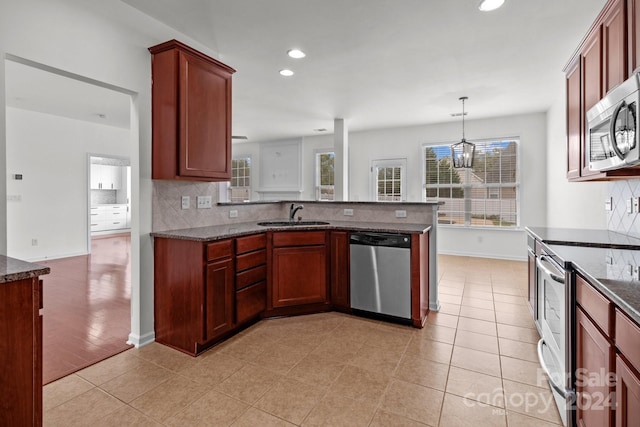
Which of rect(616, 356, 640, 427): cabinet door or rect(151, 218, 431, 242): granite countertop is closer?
rect(616, 356, 640, 427): cabinet door

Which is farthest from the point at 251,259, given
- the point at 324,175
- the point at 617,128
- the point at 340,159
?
the point at 324,175

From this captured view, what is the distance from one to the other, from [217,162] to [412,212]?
210cm

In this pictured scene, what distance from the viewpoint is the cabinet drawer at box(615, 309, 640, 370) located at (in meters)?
0.93

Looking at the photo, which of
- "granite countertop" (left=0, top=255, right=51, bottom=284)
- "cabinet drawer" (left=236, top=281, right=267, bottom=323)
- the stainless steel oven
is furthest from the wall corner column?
"granite countertop" (left=0, top=255, right=51, bottom=284)

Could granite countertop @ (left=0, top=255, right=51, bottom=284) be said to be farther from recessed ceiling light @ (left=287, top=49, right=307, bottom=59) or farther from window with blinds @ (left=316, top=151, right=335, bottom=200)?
window with blinds @ (left=316, top=151, right=335, bottom=200)

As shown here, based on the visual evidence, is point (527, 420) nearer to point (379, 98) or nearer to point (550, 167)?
point (379, 98)

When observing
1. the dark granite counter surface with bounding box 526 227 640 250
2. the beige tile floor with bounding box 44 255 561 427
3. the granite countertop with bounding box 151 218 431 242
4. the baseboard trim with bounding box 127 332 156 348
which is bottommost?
the beige tile floor with bounding box 44 255 561 427

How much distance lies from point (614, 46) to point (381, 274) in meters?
2.26

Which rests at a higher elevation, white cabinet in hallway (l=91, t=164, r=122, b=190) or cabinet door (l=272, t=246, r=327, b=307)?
white cabinet in hallway (l=91, t=164, r=122, b=190)

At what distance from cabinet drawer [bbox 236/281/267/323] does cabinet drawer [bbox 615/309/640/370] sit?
2.36 m

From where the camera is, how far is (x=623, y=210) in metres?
2.63

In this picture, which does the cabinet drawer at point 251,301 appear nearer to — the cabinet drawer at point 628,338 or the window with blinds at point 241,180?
the cabinet drawer at point 628,338

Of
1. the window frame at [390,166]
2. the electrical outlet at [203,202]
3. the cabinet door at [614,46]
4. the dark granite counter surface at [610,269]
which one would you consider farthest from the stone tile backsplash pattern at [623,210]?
the window frame at [390,166]

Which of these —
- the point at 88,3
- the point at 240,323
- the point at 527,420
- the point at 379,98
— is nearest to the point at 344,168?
the point at 379,98
